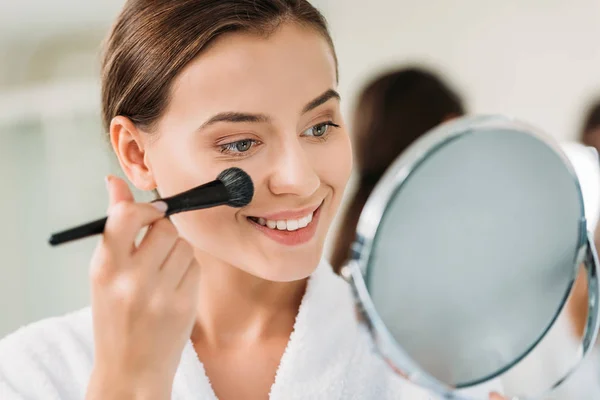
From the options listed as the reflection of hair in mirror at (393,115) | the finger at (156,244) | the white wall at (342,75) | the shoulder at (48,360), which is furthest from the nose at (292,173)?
the white wall at (342,75)

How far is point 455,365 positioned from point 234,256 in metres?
0.20

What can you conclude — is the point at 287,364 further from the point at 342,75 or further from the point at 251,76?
the point at 342,75

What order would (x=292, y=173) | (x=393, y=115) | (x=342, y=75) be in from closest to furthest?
1. (x=292, y=173)
2. (x=393, y=115)
3. (x=342, y=75)

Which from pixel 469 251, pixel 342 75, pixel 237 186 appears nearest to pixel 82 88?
pixel 342 75

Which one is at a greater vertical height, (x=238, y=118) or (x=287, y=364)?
(x=238, y=118)

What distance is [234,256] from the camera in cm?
54

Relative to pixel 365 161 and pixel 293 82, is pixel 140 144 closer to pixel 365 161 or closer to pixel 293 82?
pixel 293 82

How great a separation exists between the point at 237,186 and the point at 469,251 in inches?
5.5

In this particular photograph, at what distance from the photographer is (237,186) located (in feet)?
1.45

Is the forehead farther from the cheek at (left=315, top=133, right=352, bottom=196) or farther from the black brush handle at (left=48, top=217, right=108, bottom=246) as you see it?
the black brush handle at (left=48, top=217, right=108, bottom=246)

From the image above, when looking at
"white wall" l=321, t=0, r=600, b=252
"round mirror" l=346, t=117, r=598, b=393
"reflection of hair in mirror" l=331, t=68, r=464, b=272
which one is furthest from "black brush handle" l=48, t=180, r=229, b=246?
"white wall" l=321, t=0, r=600, b=252

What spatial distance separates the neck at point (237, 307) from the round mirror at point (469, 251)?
0.24m

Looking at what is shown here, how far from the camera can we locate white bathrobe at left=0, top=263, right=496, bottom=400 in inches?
22.1

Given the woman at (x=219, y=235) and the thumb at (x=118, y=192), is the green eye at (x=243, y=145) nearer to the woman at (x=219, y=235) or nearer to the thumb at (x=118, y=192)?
the woman at (x=219, y=235)
